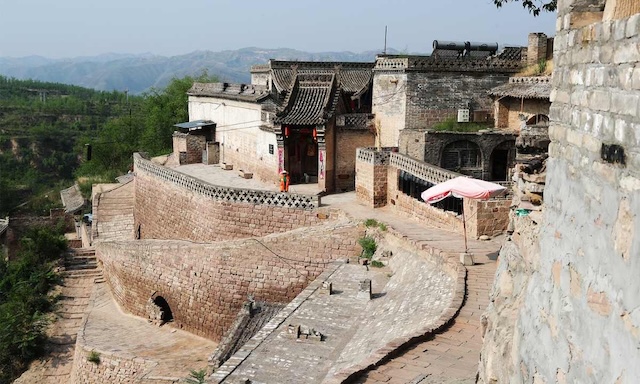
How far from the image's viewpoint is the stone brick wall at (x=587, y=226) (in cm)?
411

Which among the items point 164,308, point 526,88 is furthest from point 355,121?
point 164,308

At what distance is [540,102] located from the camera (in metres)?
23.0

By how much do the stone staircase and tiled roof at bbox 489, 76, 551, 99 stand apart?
53.4 feet

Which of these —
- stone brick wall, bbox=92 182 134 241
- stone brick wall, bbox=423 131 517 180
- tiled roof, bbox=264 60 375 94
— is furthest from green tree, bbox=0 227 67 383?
stone brick wall, bbox=423 131 517 180

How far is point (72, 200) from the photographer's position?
41.3 meters

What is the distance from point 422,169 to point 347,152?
7.59 m

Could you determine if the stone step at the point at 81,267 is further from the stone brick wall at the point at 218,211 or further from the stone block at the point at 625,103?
the stone block at the point at 625,103

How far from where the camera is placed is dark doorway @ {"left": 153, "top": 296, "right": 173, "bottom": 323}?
21.0m

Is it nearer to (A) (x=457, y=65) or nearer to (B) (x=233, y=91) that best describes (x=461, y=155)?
(A) (x=457, y=65)

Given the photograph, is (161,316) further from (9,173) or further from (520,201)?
(9,173)

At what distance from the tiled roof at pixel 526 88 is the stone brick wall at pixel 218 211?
8.35 meters

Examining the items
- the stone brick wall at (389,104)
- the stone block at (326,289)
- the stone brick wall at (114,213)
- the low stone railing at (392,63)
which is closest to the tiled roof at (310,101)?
the stone brick wall at (389,104)

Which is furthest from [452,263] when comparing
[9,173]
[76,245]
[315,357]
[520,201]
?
[9,173]

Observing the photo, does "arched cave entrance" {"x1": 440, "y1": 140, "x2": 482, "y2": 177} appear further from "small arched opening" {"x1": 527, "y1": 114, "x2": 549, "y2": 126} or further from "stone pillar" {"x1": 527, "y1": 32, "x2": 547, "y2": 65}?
"stone pillar" {"x1": 527, "y1": 32, "x2": 547, "y2": 65}
